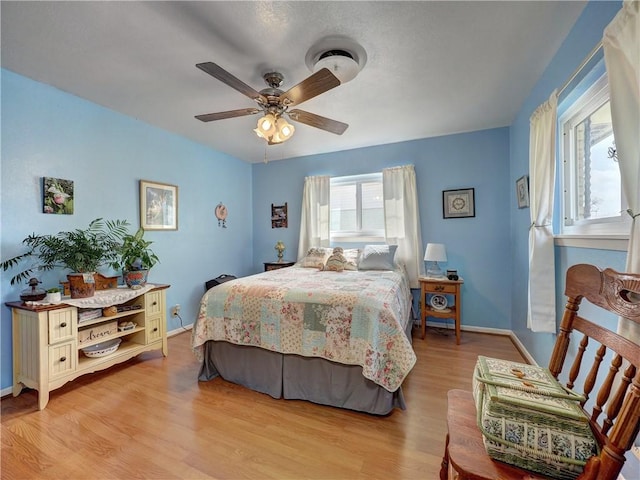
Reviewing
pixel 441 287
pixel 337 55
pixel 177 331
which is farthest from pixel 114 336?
pixel 441 287

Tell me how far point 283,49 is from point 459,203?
108 inches

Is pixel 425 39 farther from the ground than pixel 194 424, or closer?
farther from the ground

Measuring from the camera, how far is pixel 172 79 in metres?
2.23

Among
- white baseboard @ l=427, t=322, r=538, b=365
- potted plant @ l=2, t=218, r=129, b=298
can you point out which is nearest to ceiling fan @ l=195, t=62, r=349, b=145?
potted plant @ l=2, t=218, r=129, b=298

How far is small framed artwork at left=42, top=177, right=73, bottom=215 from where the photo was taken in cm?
229

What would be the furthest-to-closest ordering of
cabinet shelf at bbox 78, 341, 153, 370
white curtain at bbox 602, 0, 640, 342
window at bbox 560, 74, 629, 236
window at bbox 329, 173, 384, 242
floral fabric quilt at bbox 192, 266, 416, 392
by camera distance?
window at bbox 329, 173, 384, 242 < cabinet shelf at bbox 78, 341, 153, 370 < floral fabric quilt at bbox 192, 266, 416, 392 < window at bbox 560, 74, 629, 236 < white curtain at bbox 602, 0, 640, 342

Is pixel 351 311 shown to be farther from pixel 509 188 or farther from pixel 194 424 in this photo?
pixel 509 188

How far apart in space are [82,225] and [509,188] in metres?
4.54

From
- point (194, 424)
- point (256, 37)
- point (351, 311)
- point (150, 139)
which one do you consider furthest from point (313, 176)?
point (194, 424)

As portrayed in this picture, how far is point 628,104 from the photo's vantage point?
1.09m

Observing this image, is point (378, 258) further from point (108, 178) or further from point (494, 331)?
point (108, 178)

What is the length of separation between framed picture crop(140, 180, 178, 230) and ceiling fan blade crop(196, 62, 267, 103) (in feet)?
6.39

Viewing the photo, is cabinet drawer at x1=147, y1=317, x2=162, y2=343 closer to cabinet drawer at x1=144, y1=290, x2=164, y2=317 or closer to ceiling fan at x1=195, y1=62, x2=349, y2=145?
cabinet drawer at x1=144, y1=290, x2=164, y2=317

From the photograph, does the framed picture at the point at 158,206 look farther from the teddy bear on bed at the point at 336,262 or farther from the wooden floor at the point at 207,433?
the teddy bear on bed at the point at 336,262
